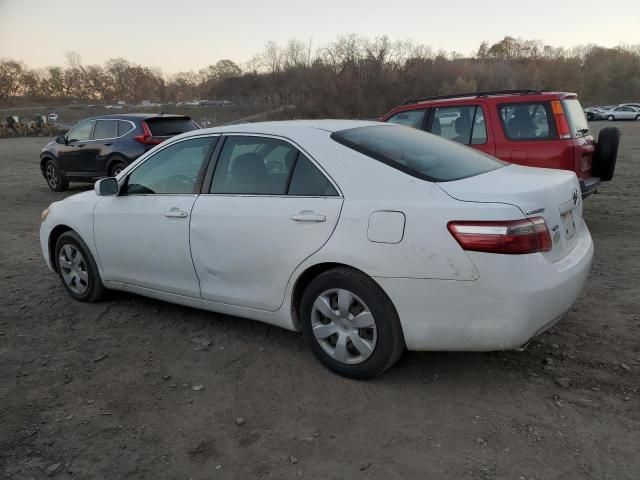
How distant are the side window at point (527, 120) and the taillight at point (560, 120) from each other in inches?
2.2

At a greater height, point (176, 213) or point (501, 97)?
point (501, 97)

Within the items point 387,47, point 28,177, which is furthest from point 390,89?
point 28,177

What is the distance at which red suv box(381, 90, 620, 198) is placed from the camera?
21.0 feet

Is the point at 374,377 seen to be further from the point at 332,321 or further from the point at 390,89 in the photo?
the point at 390,89

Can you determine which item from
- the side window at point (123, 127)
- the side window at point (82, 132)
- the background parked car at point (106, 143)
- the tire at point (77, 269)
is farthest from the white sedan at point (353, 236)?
the side window at point (82, 132)

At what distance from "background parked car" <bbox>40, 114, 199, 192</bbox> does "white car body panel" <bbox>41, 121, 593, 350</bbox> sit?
7.04 meters

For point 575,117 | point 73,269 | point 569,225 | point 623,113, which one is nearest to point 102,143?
point 73,269

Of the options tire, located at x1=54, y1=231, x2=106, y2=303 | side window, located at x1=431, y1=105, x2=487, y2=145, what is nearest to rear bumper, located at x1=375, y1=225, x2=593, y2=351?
tire, located at x1=54, y1=231, x2=106, y2=303

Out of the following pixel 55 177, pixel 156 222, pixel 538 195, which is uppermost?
pixel 538 195

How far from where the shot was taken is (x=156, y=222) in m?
4.02

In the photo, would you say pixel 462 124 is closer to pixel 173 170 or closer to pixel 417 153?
pixel 417 153

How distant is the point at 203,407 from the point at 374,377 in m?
1.01

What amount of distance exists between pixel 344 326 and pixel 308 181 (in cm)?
91

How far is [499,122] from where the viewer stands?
6.79 metres
